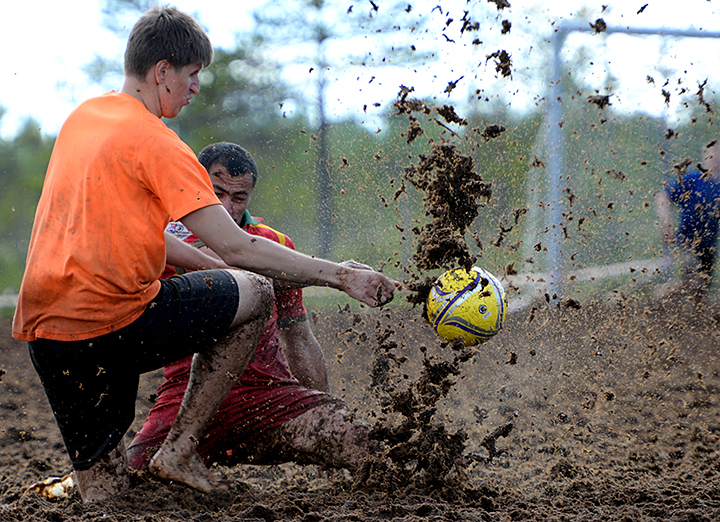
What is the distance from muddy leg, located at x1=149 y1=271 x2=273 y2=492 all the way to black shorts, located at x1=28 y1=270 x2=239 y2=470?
0.07m

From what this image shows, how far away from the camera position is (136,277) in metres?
2.24

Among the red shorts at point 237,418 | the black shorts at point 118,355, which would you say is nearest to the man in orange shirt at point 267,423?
the red shorts at point 237,418

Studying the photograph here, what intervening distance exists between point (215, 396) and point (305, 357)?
1.08 metres

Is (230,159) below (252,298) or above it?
above

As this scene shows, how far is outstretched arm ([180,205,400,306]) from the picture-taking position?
88.4 inches

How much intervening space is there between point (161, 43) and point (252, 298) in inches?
43.3

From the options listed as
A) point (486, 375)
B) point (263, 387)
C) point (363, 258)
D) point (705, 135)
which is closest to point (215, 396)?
point (263, 387)

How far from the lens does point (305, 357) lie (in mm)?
3584

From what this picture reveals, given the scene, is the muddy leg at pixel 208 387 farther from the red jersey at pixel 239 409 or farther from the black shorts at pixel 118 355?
the red jersey at pixel 239 409

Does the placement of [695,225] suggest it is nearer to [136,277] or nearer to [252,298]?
[252,298]

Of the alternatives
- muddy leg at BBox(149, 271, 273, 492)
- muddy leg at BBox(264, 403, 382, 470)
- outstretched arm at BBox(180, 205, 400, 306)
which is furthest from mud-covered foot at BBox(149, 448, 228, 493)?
outstretched arm at BBox(180, 205, 400, 306)

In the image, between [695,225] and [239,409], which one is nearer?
[239,409]

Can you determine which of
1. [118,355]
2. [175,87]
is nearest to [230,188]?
[175,87]

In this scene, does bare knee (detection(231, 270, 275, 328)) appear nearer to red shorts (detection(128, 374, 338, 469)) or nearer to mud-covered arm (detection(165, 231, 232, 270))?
mud-covered arm (detection(165, 231, 232, 270))
